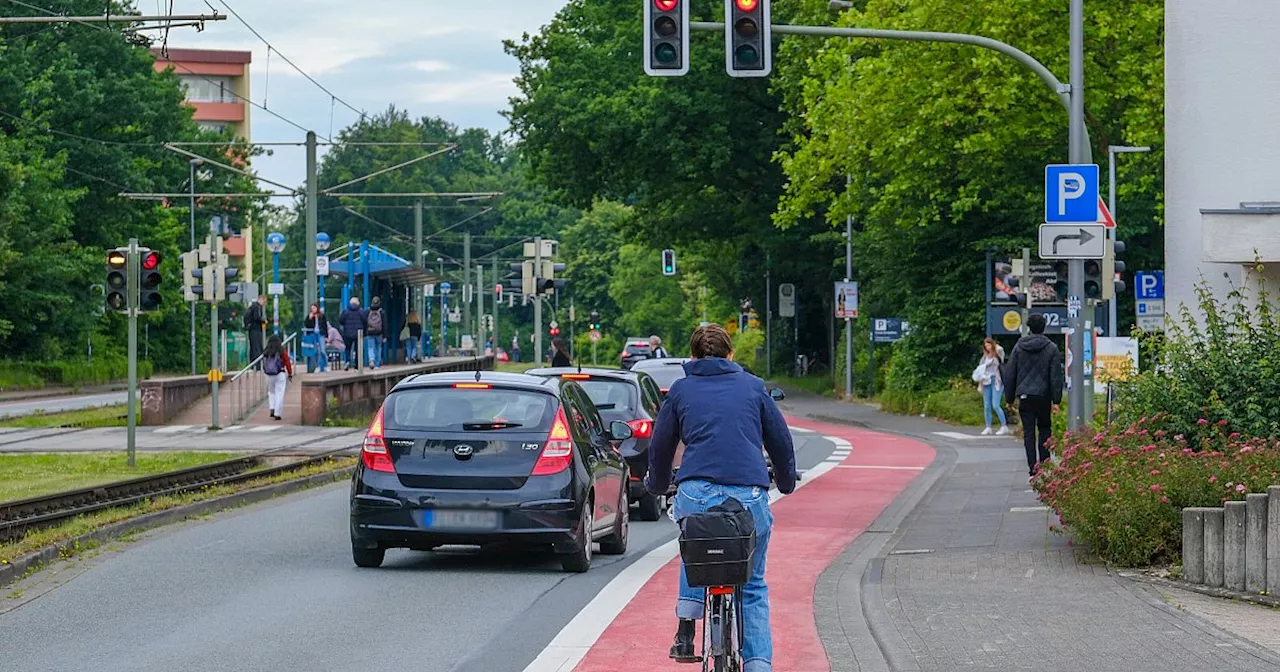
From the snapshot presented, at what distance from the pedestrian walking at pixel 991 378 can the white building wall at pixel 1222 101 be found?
924 cm

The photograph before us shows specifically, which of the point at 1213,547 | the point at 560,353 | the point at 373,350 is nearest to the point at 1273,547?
the point at 1213,547

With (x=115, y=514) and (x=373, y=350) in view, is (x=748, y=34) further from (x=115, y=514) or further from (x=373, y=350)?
(x=373, y=350)

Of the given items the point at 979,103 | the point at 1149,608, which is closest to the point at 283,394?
the point at 979,103

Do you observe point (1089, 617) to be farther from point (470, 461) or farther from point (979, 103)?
point (979, 103)

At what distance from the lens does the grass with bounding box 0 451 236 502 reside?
21.3 m

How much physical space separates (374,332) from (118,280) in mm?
19597

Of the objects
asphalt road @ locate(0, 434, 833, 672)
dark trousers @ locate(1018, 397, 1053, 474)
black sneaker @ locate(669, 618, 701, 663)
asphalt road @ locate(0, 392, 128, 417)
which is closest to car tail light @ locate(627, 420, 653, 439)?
asphalt road @ locate(0, 434, 833, 672)

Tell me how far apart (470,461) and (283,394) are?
24242mm

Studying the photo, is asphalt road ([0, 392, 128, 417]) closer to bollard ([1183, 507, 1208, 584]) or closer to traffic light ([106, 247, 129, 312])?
traffic light ([106, 247, 129, 312])

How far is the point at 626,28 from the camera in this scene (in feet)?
166

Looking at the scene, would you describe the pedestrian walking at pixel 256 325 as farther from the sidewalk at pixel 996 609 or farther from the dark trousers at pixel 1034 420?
the sidewalk at pixel 996 609

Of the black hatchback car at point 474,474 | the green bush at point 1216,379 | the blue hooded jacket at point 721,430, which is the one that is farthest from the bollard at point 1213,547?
the blue hooded jacket at point 721,430

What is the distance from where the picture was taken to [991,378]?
3288 cm

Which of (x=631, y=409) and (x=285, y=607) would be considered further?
(x=631, y=409)
